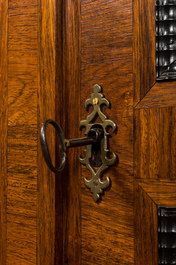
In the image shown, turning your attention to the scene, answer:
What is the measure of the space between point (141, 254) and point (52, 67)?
15.2 inches

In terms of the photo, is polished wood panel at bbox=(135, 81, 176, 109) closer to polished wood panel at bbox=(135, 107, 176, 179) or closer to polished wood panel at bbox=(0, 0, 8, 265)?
polished wood panel at bbox=(135, 107, 176, 179)

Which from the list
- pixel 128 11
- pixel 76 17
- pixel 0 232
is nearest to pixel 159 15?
pixel 128 11

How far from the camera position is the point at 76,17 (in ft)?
1.79

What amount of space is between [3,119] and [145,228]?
362 millimetres

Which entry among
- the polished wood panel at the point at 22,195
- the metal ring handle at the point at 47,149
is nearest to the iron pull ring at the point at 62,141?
the metal ring handle at the point at 47,149

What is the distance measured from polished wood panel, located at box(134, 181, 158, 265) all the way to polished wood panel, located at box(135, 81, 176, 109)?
143mm

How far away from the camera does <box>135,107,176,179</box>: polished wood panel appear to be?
0.45m

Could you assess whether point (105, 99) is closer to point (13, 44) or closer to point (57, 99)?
point (57, 99)

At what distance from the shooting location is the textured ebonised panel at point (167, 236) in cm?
44

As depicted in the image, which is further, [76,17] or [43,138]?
[76,17]

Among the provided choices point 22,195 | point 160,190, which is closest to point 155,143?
point 160,190

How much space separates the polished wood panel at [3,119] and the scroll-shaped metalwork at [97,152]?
6.8 inches

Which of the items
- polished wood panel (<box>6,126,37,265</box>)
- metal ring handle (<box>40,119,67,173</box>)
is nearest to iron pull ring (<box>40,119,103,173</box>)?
metal ring handle (<box>40,119,67,173</box>)

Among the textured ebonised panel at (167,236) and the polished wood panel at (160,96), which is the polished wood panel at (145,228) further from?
the polished wood panel at (160,96)
